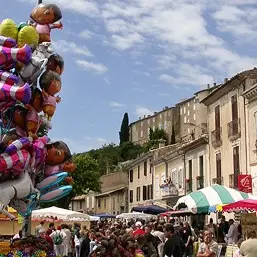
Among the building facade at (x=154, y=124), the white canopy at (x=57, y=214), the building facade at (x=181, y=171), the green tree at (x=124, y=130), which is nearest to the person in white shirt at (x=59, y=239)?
the white canopy at (x=57, y=214)

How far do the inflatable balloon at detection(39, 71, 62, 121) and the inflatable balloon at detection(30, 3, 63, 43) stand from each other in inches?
35.2

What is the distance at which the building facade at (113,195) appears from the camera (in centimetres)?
6744

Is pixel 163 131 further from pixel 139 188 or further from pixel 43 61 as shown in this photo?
pixel 43 61

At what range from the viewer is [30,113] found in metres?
11.0

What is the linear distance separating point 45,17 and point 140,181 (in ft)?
164

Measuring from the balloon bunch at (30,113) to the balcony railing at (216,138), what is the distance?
26.1m

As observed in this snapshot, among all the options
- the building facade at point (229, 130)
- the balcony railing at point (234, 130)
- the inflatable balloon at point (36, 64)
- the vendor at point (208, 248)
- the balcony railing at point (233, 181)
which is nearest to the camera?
the inflatable balloon at point (36, 64)

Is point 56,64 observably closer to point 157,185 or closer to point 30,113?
point 30,113

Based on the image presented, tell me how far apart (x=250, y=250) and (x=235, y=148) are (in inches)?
936

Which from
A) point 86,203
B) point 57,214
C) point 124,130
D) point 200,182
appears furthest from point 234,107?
point 124,130

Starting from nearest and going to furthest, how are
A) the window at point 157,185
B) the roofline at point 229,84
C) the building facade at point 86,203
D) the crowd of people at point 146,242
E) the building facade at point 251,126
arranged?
the crowd of people at point 146,242, the building facade at point 251,126, the roofline at point 229,84, the window at point 157,185, the building facade at point 86,203

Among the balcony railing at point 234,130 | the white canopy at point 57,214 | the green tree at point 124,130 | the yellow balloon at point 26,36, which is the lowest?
the white canopy at point 57,214

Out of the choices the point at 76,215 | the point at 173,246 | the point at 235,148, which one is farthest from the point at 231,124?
the point at 173,246

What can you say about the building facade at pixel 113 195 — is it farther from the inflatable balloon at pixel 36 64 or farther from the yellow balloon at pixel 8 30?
the yellow balloon at pixel 8 30
